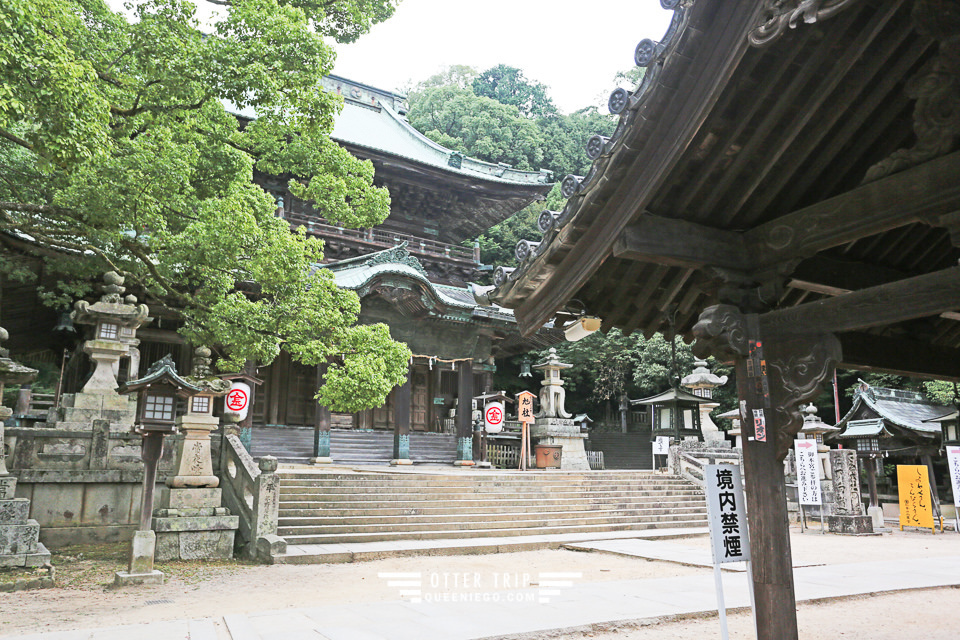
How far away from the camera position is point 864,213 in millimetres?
3260

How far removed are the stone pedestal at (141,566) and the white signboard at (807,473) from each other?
501 inches

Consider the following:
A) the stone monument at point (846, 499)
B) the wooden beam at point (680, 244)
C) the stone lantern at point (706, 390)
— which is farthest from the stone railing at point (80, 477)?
the stone lantern at point (706, 390)

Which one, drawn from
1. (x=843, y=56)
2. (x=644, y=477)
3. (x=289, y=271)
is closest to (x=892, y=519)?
(x=644, y=477)

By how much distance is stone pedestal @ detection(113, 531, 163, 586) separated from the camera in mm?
7379

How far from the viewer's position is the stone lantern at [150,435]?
7512 millimetres

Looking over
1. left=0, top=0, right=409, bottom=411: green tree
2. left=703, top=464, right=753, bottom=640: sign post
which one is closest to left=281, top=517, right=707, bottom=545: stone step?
left=0, top=0, right=409, bottom=411: green tree

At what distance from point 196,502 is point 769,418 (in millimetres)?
8455

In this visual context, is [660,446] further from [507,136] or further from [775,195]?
[507,136]

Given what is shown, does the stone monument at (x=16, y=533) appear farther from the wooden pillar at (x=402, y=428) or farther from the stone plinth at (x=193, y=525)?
the wooden pillar at (x=402, y=428)

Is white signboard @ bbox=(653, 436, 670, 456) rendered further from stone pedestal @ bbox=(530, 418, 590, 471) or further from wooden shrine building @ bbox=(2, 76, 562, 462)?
wooden shrine building @ bbox=(2, 76, 562, 462)

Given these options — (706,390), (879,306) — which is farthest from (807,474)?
(879,306)

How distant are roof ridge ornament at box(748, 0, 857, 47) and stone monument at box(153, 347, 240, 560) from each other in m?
8.90

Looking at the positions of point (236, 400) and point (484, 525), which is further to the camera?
point (236, 400)

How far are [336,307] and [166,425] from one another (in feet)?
9.48
